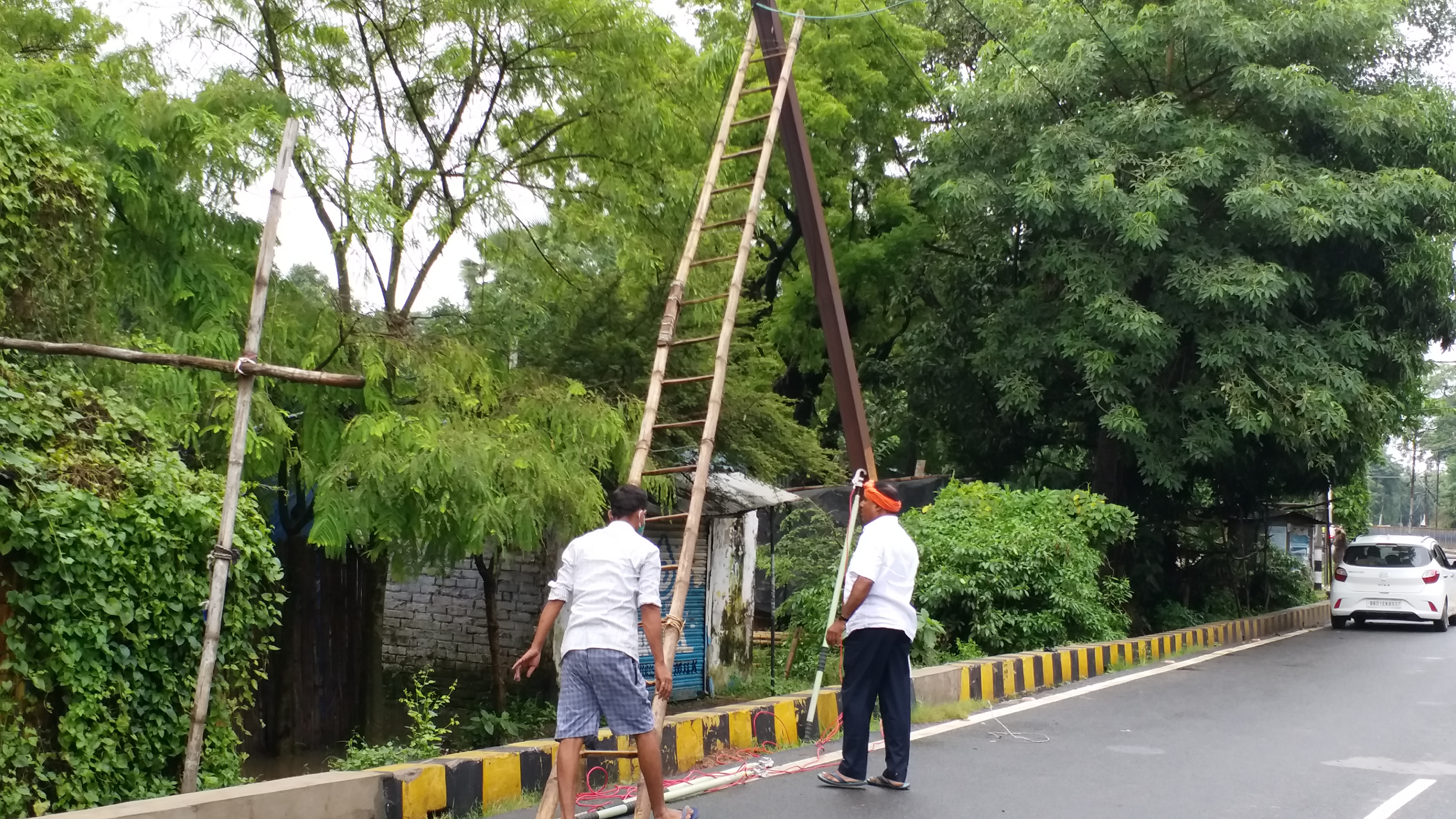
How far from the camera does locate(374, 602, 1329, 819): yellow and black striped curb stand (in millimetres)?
5500

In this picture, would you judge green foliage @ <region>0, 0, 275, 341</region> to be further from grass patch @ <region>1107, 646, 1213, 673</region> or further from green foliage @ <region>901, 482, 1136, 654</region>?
grass patch @ <region>1107, 646, 1213, 673</region>

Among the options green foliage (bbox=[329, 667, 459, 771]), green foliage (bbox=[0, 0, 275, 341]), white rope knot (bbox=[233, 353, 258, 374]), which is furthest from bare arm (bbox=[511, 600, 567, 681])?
green foliage (bbox=[0, 0, 275, 341])

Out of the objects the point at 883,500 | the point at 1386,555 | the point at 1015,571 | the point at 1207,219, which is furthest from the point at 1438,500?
the point at 883,500

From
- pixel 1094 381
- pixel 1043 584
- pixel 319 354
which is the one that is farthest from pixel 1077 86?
pixel 319 354

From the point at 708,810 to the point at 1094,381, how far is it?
10.1 m

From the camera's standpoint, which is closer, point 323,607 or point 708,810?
point 708,810

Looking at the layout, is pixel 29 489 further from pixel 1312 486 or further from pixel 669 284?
pixel 1312 486

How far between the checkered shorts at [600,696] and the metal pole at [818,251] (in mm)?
3401

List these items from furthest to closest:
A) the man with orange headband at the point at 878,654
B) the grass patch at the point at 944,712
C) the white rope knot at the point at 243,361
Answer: the grass patch at the point at 944,712, the man with orange headband at the point at 878,654, the white rope knot at the point at 243,361

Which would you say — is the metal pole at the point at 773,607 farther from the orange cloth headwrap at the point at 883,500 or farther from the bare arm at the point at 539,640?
the bare arm at the point at 539,640

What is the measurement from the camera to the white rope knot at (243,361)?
4965mm

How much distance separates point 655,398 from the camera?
246 inches

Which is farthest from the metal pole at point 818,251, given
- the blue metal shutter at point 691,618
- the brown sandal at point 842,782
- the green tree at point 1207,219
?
the green tree at point 1207,219

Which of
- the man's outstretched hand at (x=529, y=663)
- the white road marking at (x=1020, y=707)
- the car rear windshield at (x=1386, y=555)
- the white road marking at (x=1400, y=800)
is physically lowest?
the white road marking at (x=1020, y=707)
